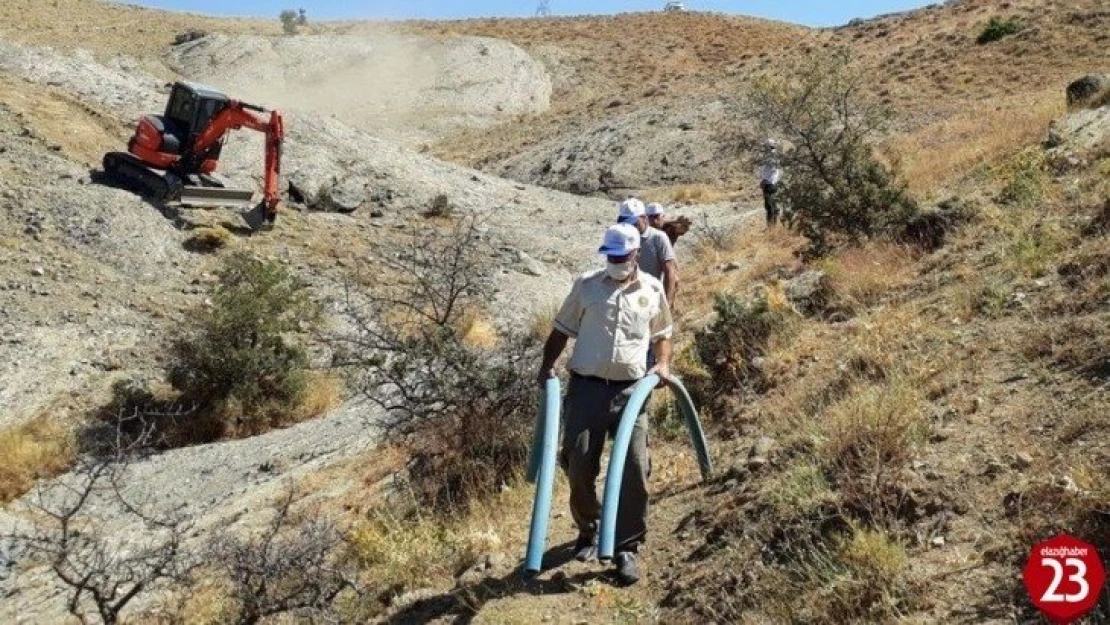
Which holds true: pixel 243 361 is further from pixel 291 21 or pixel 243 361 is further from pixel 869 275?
pixel 291 21

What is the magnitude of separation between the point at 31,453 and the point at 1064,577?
1018 cm

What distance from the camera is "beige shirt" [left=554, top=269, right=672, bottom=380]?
4809mm

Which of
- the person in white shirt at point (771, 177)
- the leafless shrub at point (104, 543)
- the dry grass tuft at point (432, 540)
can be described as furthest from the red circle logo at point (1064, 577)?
the person in white shirt at point (771, 177)

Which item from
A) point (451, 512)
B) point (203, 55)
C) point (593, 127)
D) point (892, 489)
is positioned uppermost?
point (203, 55)

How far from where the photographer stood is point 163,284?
15172mm

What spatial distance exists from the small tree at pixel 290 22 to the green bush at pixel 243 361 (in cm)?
4761

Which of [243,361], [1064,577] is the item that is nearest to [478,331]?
[243,361]

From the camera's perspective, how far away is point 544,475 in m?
4.39

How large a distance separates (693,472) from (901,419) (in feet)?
4.90

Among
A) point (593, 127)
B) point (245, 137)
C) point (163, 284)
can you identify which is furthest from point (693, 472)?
point (593, 127)

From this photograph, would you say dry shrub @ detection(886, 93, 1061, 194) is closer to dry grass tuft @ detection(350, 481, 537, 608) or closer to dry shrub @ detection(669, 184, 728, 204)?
dry shrub @ detection(669, 184, 728, 204)

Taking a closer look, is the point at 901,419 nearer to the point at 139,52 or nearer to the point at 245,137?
the point at 245,137

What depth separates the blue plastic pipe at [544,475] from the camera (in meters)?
4.12

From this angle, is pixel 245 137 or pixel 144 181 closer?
pixel 144 181
